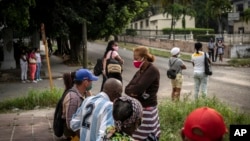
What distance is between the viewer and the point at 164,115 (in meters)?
7.96

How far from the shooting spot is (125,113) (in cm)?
323

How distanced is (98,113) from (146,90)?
191 cm

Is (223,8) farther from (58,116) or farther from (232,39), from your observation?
(232,39)

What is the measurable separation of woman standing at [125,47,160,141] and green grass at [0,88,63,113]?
5.58m

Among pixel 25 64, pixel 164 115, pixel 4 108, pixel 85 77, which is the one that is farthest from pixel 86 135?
pixel 25 64

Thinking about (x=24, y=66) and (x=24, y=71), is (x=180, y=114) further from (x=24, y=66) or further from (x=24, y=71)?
(x=24, y=71)

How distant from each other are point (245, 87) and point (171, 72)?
619cm

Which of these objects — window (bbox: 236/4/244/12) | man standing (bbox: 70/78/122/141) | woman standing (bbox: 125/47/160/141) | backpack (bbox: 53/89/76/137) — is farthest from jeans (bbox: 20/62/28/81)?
window (bbox: 236/4/244/12)

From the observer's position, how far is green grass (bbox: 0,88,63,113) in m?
10.8

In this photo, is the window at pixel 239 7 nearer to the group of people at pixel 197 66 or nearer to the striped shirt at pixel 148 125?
the group of people at pixel 197 66

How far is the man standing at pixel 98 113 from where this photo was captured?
3817 millimetres

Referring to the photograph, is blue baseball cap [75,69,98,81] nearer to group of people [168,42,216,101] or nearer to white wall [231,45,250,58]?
group of people [168,42,216,101]

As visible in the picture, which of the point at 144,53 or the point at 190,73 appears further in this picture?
the point at 190,73

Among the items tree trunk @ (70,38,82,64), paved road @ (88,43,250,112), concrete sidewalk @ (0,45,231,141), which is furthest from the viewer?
tree trunk @ (70,38,82,64)
